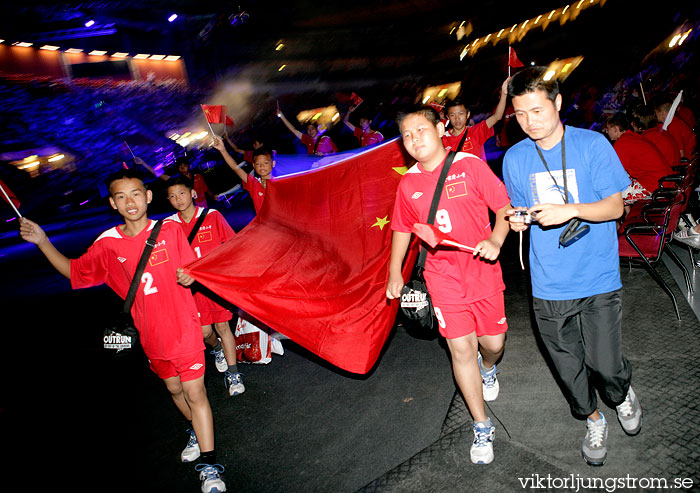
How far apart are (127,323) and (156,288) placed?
33 cm

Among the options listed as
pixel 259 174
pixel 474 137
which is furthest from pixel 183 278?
pixel 474 137

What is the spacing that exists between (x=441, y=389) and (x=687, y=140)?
256 inches

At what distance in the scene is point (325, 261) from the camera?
4.56 meters

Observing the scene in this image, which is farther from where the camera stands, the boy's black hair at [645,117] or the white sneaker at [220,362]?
the boy's black hair at [645,117]

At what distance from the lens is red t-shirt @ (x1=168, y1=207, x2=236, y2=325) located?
16.2 feet

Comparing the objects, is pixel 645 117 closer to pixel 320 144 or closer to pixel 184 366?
pixel 184 366

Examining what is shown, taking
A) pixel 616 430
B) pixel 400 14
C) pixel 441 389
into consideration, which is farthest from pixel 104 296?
pixel 400 14

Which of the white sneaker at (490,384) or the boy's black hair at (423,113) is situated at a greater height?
the boy's black hair at (423,113)

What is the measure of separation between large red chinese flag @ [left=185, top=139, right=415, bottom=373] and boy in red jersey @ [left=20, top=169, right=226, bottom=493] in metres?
0.24

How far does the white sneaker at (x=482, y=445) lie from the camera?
322 cm

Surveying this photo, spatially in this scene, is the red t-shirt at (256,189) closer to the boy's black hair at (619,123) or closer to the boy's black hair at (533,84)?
the boy's black hair at (533,84)

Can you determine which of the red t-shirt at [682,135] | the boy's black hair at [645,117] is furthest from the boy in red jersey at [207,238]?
the red t-shirt at [682,135]

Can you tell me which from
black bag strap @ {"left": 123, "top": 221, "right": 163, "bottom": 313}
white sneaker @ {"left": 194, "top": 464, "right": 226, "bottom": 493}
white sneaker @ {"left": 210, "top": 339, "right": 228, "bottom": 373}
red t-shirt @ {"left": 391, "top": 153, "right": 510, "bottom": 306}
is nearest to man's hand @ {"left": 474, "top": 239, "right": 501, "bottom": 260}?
red t-shirt @ {"left": 391, "top": 153, "right": 510, "bottom": 306}

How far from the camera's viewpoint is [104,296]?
993 cm
